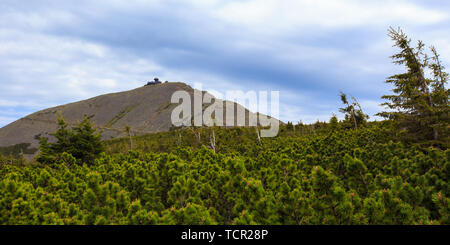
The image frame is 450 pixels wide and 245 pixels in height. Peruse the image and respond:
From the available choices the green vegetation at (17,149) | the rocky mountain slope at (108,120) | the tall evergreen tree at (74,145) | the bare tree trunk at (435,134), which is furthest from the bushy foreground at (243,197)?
the green vegetation at (17,149)

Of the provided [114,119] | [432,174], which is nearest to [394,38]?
[432,174]

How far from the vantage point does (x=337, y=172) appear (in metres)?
12.0

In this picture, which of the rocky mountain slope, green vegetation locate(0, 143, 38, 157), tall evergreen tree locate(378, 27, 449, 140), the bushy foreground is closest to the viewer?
the bushy foreground

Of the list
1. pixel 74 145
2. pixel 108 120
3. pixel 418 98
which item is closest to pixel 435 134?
pixel 418 98

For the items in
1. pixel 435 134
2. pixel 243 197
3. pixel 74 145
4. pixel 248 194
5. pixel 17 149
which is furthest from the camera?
pixel 17 149

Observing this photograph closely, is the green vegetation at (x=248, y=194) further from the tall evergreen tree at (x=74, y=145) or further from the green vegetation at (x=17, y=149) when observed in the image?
the green vegetation at (x=17, y=149)

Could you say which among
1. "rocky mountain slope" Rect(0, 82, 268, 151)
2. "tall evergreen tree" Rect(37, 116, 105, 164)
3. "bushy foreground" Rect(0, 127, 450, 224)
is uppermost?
"rocky mountain slope" Rect(0, 82, 268, 151)

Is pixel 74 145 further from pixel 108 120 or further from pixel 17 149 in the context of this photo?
pixel 108 120

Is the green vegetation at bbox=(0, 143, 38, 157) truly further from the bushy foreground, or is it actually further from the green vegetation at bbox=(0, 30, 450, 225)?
the bushy foreground

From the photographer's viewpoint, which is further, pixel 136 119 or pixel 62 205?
pixel 136 119

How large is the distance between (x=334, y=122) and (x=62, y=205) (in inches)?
1731

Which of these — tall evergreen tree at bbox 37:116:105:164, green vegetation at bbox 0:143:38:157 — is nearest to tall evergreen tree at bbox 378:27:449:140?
tall evergreen tree at bbox 37:116:105:164

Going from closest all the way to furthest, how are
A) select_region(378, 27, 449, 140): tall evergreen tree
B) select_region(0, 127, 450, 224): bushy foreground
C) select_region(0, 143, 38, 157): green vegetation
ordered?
select_region(0, 127, 450, 224): bushy foreground → select_region(378, 27, 449, 140): tall evergreen tree → select_region(0, 143, 38, 157): green vegetation
